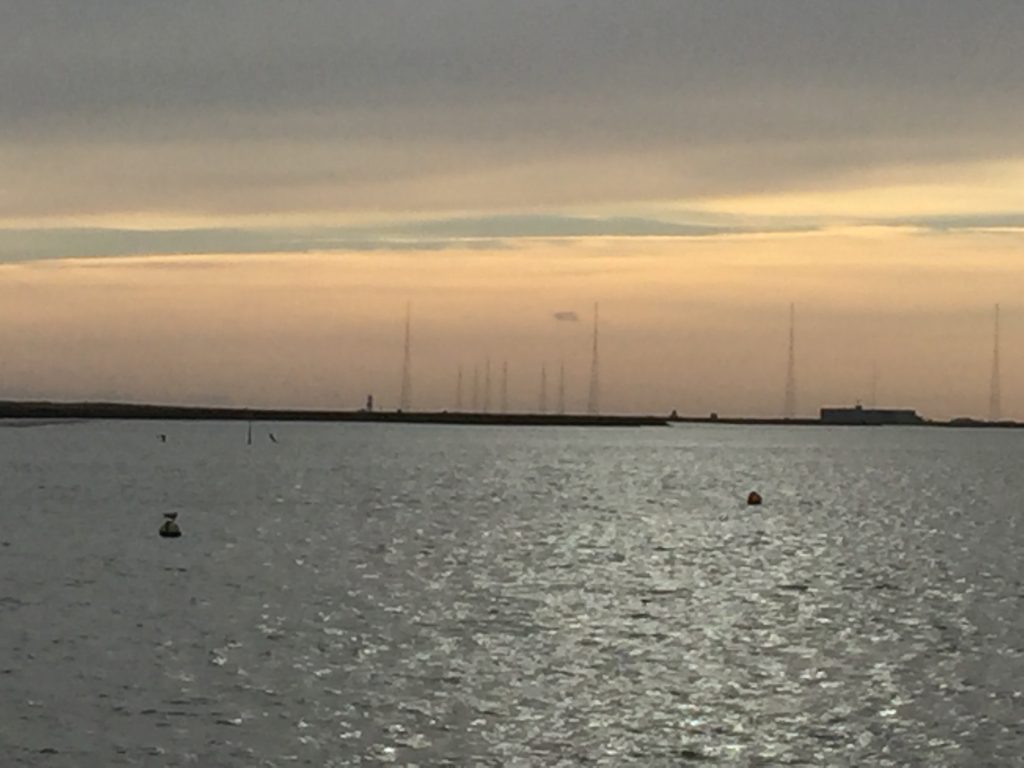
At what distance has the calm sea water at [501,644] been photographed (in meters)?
37.6

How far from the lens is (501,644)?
52.6 m

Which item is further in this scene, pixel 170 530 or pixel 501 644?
pixel 170 530

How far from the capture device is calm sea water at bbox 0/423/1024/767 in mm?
37594

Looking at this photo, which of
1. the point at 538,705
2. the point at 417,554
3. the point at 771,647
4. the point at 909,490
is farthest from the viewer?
the point at 909,490

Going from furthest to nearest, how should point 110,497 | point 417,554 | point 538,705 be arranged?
point 110,497, point 417,554, point 538,705

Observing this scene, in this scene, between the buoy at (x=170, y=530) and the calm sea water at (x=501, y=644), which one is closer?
the calm sea water at (x=501, y=644)

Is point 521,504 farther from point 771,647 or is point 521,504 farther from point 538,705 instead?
point 538,705

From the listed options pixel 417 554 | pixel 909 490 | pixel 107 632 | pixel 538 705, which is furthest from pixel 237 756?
pixel 909 490

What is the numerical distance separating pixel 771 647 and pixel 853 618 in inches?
390

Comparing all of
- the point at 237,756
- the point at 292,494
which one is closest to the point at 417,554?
the point at 237,756

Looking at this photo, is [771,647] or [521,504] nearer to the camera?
[771,647]

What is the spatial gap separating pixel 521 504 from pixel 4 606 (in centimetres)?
8401

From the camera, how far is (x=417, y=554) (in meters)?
87.9

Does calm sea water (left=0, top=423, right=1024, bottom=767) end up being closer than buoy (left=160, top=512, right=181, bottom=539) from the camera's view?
Yes
